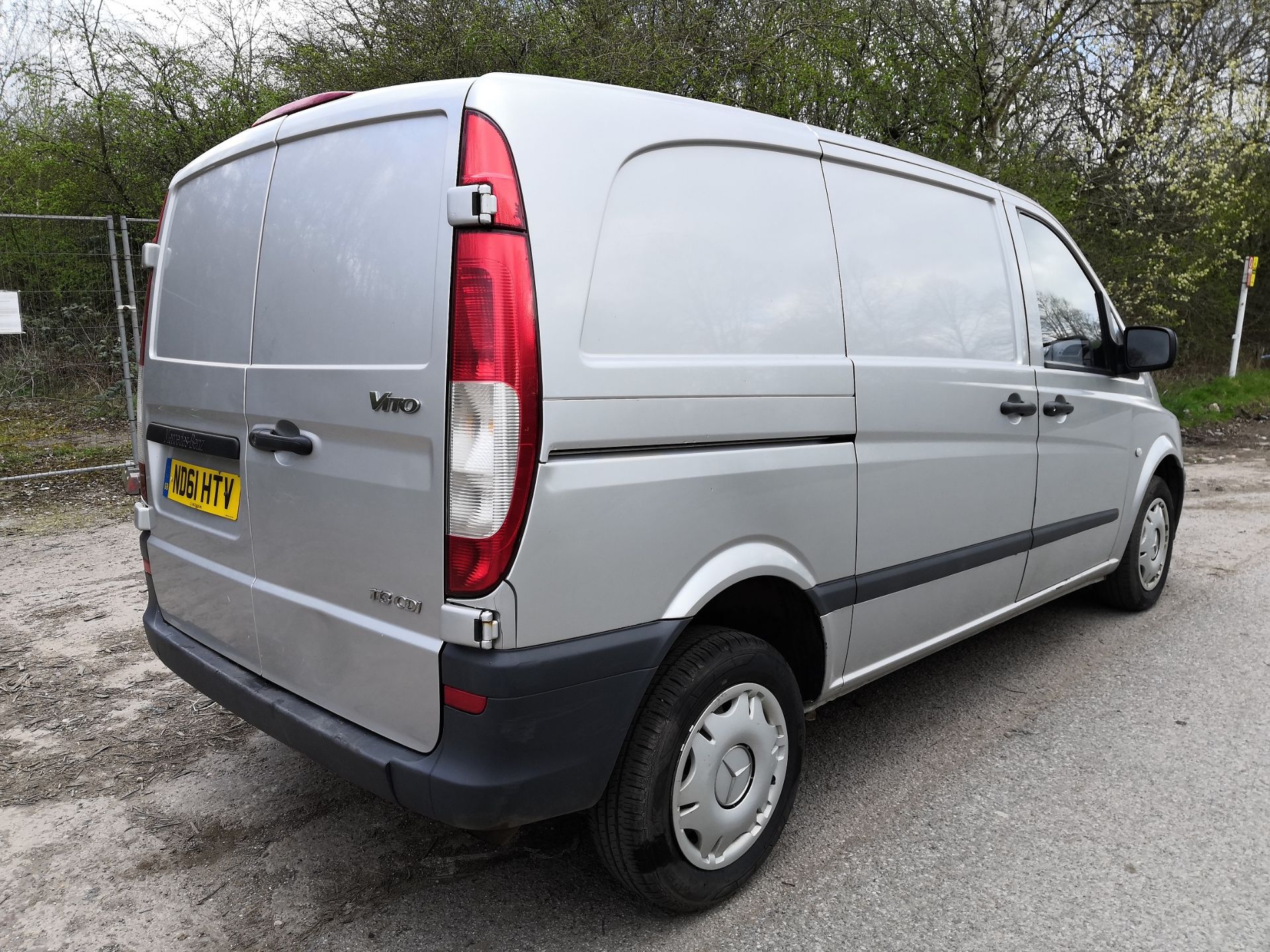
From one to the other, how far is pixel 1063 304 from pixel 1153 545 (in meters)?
1.60

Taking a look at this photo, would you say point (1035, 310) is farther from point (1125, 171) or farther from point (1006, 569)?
point (1125, 171)

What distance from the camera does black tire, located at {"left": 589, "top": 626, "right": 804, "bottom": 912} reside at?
205 cm

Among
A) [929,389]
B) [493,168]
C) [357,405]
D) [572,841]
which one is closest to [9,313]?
[357,405]

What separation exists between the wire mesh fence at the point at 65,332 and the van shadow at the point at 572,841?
16.4 feet

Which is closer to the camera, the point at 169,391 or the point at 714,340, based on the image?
the point at 714,340

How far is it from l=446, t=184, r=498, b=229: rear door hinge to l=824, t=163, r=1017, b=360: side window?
3.73 feet

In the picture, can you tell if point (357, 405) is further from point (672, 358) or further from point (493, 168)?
point (672, 358)

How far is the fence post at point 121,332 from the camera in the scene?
650cm

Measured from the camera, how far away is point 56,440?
7383mm

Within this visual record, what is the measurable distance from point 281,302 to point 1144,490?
3868 millimetres

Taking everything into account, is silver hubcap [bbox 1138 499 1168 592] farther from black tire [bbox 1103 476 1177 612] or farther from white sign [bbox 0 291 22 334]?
white sign [bbox 0 291 22 334]

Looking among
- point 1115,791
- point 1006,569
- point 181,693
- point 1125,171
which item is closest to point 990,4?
point 1125,171

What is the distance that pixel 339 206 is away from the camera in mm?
2074

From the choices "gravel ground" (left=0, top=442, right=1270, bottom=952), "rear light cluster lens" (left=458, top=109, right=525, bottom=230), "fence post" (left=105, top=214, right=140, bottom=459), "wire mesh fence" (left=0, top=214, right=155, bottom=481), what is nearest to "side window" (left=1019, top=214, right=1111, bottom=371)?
"gravel ground" (left=0, top=442, right=1270, bottom=952)
